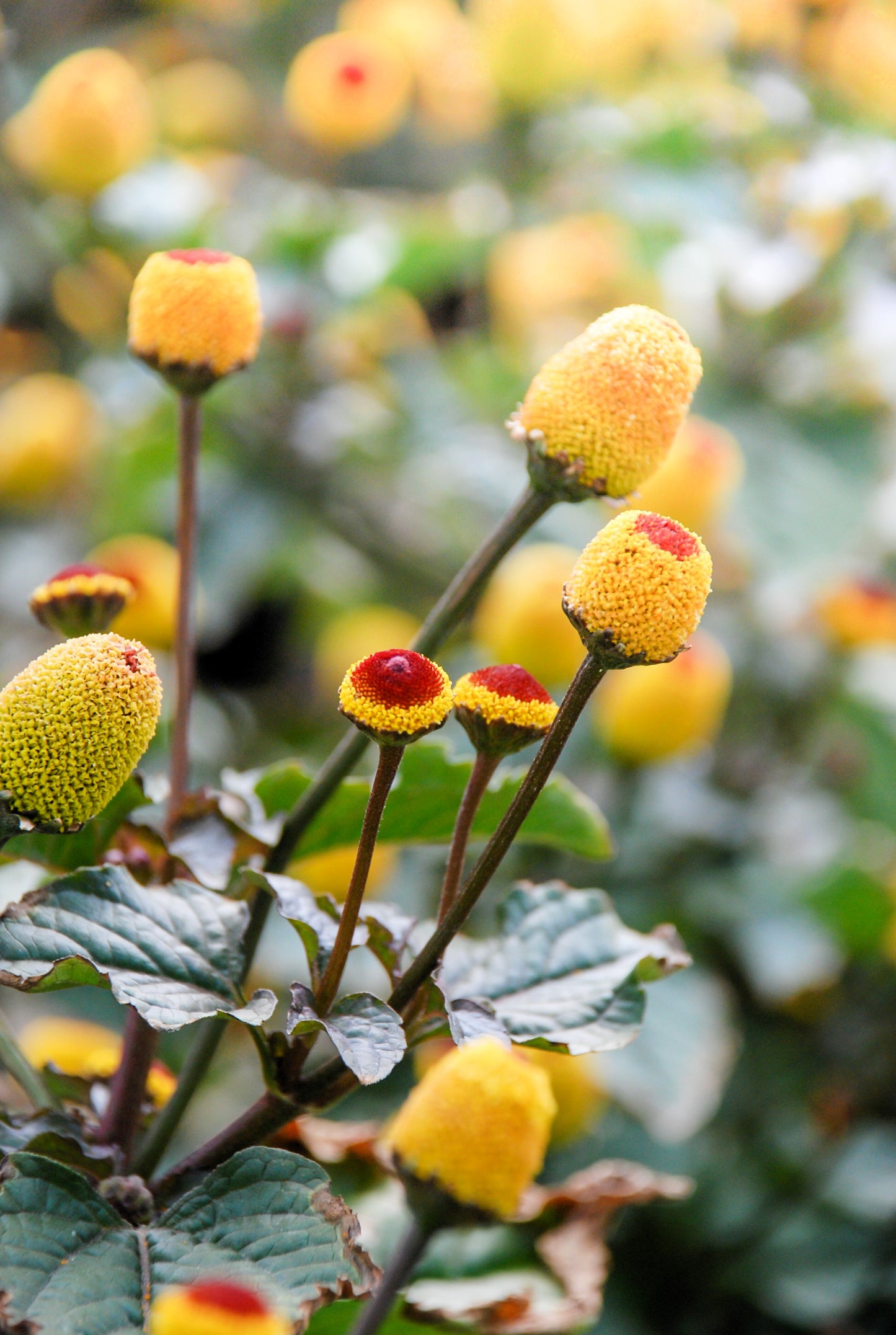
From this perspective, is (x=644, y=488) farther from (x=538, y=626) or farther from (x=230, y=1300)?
(x=230, y=1300)

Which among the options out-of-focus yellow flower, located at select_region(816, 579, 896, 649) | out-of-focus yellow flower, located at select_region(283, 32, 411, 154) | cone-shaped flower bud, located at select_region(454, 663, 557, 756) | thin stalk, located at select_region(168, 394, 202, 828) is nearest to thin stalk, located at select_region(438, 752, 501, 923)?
cone-shaped flower bud, located at select_region(454, 663, 557, 756)

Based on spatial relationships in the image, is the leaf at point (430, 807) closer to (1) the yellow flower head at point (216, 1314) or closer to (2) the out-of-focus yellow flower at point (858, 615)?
(1) the yellow flower head at point (216, 1314)

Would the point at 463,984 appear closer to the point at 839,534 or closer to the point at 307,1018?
the point at 307,1018

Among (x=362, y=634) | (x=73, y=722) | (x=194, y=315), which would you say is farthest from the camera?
(x=362, y=634)

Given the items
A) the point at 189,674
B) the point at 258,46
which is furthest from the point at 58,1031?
the point at 258,46

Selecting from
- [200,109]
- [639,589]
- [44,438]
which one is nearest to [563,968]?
[639,589]

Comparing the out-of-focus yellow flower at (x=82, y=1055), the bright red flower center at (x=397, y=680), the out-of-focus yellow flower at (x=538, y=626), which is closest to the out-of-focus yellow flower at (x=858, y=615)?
the out-of-focus yellow flower at (x=538, y=626)

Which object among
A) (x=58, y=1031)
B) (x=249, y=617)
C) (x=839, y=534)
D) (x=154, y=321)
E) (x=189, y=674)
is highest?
(x=154, y=321)
